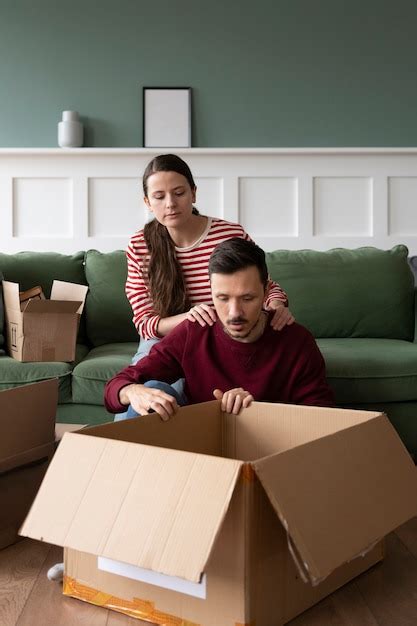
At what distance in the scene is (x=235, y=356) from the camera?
188cm

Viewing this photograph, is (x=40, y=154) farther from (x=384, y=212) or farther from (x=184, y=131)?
(x=384, y=212)

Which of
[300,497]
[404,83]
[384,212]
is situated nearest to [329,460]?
[300,497]

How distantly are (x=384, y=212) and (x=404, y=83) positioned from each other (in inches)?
25.9

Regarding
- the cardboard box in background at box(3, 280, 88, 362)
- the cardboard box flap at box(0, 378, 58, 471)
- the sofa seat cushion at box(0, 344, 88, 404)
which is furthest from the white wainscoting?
the cardboard box flap at box(0, 378, 58, 471)

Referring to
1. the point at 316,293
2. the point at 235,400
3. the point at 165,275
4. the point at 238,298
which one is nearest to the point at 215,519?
the point at 235,400

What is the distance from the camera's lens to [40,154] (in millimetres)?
3730

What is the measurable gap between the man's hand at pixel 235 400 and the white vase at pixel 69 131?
2.29 m

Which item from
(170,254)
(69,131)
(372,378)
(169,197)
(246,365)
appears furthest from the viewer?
(69,131)

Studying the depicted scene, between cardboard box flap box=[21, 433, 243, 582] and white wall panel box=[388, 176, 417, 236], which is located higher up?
white wall panel box=[388, 176, 417, 236]

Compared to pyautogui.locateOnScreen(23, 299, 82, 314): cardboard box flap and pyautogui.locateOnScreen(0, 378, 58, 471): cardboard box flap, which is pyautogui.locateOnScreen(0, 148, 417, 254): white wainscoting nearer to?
pyautogui.locateOnScreen(23, 299, 82, 314): cardboard box flap

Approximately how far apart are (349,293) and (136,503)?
6.05 feet

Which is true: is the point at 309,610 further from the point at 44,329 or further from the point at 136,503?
the point at 44,329

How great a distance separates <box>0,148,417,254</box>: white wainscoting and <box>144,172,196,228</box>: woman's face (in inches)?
64.5

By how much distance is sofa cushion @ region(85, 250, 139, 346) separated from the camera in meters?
2.97
